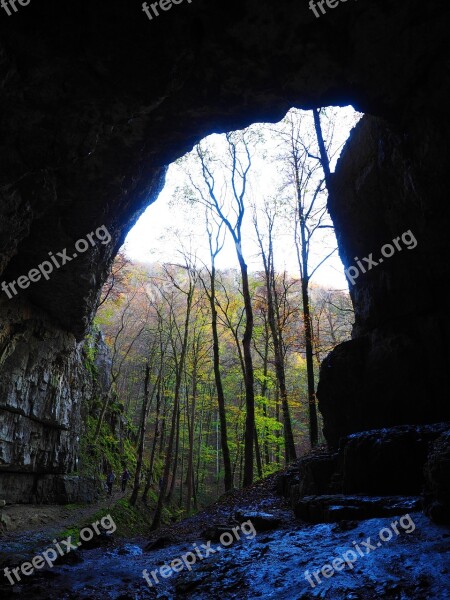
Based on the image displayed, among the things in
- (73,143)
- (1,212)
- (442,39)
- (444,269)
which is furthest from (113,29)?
(444,269)

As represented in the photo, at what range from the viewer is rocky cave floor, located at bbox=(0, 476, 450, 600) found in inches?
130

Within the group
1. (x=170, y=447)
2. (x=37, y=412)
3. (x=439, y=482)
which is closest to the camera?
(x=439, y=482)

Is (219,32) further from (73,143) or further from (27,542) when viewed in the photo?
(27,542)

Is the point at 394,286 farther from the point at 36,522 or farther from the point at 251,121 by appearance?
the point at 36,522

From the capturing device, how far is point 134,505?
16.9 m

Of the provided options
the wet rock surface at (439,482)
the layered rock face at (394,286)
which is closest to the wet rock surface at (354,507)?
the wet rock surface at (439,482)

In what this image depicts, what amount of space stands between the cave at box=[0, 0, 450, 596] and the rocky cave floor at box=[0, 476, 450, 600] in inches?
33.8

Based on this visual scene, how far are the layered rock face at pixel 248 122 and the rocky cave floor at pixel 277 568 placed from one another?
12.0 ft

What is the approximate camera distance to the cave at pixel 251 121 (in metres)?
6.13

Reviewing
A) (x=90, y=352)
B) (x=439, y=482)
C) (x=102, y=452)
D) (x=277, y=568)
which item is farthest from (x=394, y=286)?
(x=90, y=352)

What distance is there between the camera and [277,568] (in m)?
4.30

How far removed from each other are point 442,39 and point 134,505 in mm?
19468

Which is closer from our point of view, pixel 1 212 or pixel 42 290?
pixel 1 212

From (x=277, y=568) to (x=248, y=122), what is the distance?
8.69 metres
